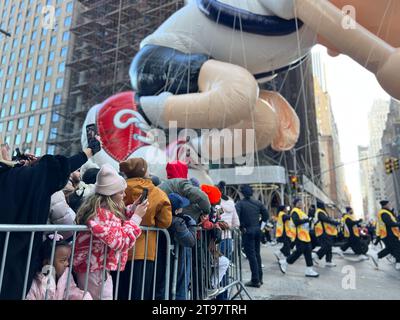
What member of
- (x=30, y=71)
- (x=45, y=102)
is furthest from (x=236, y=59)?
(x=30, y=71)

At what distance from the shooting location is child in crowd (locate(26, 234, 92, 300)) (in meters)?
1.79

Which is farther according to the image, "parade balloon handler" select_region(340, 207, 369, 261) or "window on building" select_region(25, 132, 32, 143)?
"window on building" select_region(25, 132, 32, 143)

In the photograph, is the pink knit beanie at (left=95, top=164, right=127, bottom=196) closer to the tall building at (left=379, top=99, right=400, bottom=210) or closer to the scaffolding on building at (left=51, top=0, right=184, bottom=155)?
the scaffolding on building at (left=51, top=0, right=184, bottom=155)

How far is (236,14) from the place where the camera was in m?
6.26

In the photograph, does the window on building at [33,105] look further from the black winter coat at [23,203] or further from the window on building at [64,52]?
the black winter coat at [23,203]

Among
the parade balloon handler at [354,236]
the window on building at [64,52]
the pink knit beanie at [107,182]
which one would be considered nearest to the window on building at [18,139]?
the window on building at [64,52]

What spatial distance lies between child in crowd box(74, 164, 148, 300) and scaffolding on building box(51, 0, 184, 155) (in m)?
19.7

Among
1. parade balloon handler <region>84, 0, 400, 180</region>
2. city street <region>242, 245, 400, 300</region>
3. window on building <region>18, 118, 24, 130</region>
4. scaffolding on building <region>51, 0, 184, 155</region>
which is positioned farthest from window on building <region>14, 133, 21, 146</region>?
city street <region>242, 245, 400, 300</region>

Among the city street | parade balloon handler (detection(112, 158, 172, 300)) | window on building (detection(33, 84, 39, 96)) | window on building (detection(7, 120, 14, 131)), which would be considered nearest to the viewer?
parade balloon handler (detection(112, 158, 172, 300))

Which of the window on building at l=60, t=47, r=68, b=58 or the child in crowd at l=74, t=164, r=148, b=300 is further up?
the window on building at l=60, t=47, r=68, b=58

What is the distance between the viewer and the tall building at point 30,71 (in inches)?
1346
